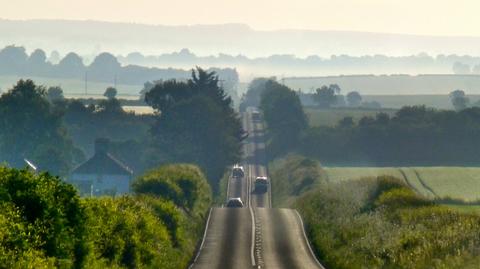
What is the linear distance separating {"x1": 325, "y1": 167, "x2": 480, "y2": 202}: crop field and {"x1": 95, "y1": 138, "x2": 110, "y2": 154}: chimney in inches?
1265

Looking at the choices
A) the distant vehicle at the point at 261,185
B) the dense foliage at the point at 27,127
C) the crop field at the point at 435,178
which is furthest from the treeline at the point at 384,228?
the dense foliage at the point at 27,127

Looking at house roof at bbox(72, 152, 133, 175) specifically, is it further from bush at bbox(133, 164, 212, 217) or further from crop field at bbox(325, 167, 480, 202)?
bush at bbox(133, 164, 212, 217)

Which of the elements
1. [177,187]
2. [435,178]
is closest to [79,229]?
[177,187]

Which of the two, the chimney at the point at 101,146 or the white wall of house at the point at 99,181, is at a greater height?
the chimney at the point at 101,146

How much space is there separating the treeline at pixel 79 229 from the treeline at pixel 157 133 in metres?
80.4

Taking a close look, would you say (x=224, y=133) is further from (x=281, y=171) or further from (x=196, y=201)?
(x=196, y=201)

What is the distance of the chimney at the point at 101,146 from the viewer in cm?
15562

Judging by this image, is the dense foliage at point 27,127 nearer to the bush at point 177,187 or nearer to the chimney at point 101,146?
the chimney at point 101,146

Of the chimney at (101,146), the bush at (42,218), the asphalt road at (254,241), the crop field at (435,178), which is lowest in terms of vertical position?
the crop field at (435,178)

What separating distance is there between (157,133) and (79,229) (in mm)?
116203

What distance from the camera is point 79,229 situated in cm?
4475

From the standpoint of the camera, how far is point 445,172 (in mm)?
152625

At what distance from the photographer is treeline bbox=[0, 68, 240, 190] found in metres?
154

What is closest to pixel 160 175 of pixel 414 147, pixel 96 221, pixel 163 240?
pixel 163 240
